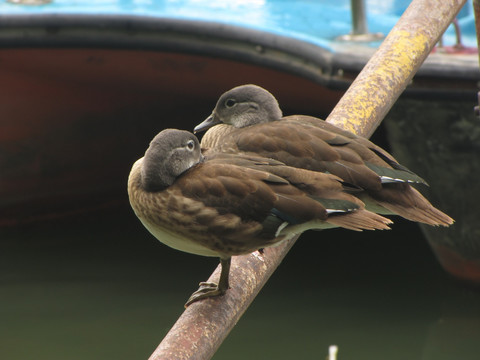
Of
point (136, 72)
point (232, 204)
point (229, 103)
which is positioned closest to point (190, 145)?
point (232, 204)

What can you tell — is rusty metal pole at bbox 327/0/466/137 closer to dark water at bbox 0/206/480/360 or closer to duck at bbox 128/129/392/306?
duck at bbox 128/129/392/306

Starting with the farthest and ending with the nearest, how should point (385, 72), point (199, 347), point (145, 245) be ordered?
point (145, 245) → point (385, 72) → point (199, 347)

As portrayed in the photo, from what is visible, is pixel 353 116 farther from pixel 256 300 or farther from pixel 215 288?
pixel 256 300

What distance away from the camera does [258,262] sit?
2014 millimetres

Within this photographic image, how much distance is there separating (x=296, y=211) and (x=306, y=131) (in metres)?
0.45

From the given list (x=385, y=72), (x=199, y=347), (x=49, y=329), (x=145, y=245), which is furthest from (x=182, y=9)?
(x=199, y=347)

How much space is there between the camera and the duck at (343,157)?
80.8 inches

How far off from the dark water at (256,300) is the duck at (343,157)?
231 cm

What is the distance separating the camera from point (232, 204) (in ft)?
6.17

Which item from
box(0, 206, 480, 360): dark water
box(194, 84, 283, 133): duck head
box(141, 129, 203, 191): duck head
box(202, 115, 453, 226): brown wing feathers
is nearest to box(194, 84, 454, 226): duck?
box(202, 115, 453, 226): brown wing feathers

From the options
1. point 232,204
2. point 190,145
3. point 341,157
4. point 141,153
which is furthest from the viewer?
point 141,153

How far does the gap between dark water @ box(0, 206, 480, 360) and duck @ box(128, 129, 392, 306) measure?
2576 millimetres

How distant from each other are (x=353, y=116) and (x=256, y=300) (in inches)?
106

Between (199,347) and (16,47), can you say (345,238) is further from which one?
(199,347)
